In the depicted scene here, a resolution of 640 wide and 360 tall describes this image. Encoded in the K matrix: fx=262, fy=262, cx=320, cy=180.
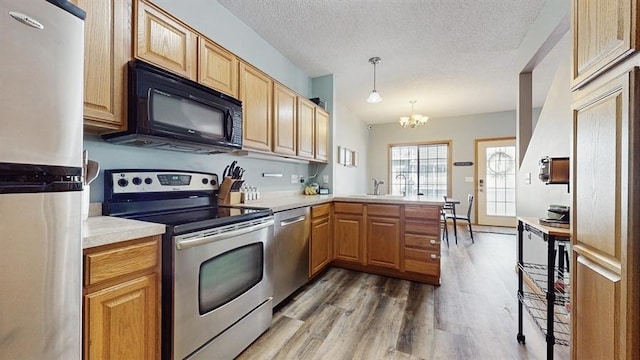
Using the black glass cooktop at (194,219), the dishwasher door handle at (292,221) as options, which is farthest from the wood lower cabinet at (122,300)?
the dishwasher door handle at (292,221)

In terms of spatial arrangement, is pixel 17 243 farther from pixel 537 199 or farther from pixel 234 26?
pixel 537 199

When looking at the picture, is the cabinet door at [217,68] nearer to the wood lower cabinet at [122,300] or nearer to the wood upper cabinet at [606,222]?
the wood lower cabinet at [122,300]

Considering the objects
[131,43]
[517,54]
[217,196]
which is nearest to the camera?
[131,43]

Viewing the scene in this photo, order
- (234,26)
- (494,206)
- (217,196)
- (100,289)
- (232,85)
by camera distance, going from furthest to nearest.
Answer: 1. (494,206)
2. (234,26)
3. (217,196)
4. (232,85)
5. (100,289)

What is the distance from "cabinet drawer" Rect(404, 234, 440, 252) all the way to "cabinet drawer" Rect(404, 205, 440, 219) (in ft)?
0.67

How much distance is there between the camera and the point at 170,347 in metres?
1.22

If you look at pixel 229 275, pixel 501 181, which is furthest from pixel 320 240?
pixel 501 181

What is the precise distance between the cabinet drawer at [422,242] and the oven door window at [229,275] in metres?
1.65

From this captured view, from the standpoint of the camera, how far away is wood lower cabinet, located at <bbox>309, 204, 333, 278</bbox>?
8.63 feet

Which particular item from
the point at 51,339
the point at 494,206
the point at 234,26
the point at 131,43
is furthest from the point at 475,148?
the point at 51,339

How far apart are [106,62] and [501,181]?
22.8ft

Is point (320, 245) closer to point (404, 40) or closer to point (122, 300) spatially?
point (122, 300)

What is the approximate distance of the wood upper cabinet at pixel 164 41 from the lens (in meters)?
1.44

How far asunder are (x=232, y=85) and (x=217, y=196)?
2.98 feet
